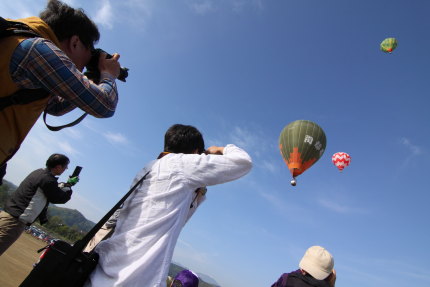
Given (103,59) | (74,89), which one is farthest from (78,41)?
(74,89)

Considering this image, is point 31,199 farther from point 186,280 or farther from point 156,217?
point 156,217

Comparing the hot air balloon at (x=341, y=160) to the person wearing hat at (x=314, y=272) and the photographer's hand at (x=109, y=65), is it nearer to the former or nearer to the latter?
the person wearing hat at (x=314, y=272)

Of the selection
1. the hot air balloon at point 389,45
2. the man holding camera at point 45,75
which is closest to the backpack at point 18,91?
the man holding camera at point 45,75

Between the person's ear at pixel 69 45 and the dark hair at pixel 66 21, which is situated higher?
the dark hair at pixel 66 21

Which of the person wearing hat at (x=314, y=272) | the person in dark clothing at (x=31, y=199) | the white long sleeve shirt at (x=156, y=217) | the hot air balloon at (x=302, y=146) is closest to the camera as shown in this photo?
the white long sleeve shirt at (x=156, y=217)

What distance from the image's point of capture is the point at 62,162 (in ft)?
15.3

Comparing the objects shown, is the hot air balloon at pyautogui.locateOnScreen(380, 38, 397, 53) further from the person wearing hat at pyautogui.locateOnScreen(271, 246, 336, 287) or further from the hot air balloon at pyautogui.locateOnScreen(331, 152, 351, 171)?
the person wearing hat at pyautogui.locateOnScreen(271, 246, 336, 287)

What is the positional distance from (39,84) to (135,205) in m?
0.99

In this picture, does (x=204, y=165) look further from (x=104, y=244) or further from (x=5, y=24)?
(x=5, y=24)

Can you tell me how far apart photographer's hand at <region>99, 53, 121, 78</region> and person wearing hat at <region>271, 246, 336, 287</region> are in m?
3.22

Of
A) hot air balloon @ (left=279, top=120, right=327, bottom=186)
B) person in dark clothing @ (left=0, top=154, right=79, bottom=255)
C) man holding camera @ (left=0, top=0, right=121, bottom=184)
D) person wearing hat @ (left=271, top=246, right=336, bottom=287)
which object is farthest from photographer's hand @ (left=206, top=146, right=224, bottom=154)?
hot air balloon @ (left=279, top=120, right=327, bottom=186)

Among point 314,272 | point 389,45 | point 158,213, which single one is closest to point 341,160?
point 389,45

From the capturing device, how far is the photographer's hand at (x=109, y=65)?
221 centimetres

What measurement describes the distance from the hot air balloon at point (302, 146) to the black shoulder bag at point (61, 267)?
48.2 feet
